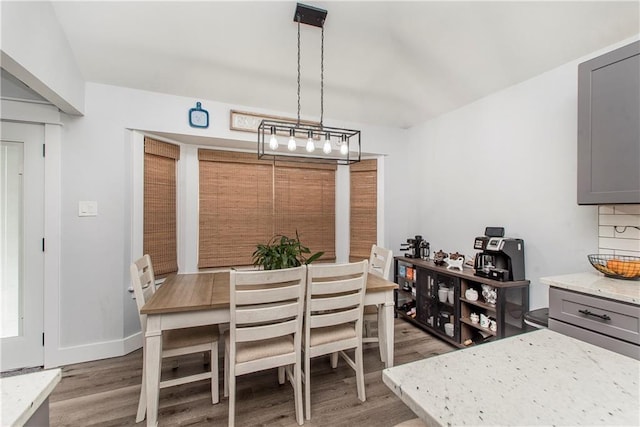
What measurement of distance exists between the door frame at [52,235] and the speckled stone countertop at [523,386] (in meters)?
2.91

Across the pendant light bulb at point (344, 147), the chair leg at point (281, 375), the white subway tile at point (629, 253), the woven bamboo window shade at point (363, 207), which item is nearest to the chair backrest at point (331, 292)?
the chair leg at point (281, 375)

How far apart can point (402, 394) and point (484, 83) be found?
2850 mm

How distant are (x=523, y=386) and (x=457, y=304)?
2071mm

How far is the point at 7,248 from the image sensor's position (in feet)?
7.58

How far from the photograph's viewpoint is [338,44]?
2334 mm

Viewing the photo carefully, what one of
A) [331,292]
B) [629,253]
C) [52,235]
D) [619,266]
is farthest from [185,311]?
[629,253]

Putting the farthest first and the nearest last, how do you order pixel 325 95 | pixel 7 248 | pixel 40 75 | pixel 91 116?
1. pixel 325 95
2. pixel 91 116
3. pixel 7 248
4. pixel 40 75

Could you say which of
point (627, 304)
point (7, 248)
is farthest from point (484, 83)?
point (7, 248)

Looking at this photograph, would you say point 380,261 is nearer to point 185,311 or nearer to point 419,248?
point 419,248

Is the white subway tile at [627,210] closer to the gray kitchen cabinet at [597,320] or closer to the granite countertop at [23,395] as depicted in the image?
the gray kitchen cabinet at [597,320]

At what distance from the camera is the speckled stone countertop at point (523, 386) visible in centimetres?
61

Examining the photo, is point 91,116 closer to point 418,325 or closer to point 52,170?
point 52,170

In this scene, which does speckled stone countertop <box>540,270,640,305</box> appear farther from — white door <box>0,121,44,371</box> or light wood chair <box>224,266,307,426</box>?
white door <box>0,121,44,371</box>

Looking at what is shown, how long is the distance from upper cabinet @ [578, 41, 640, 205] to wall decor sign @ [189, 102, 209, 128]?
3.00 meters
